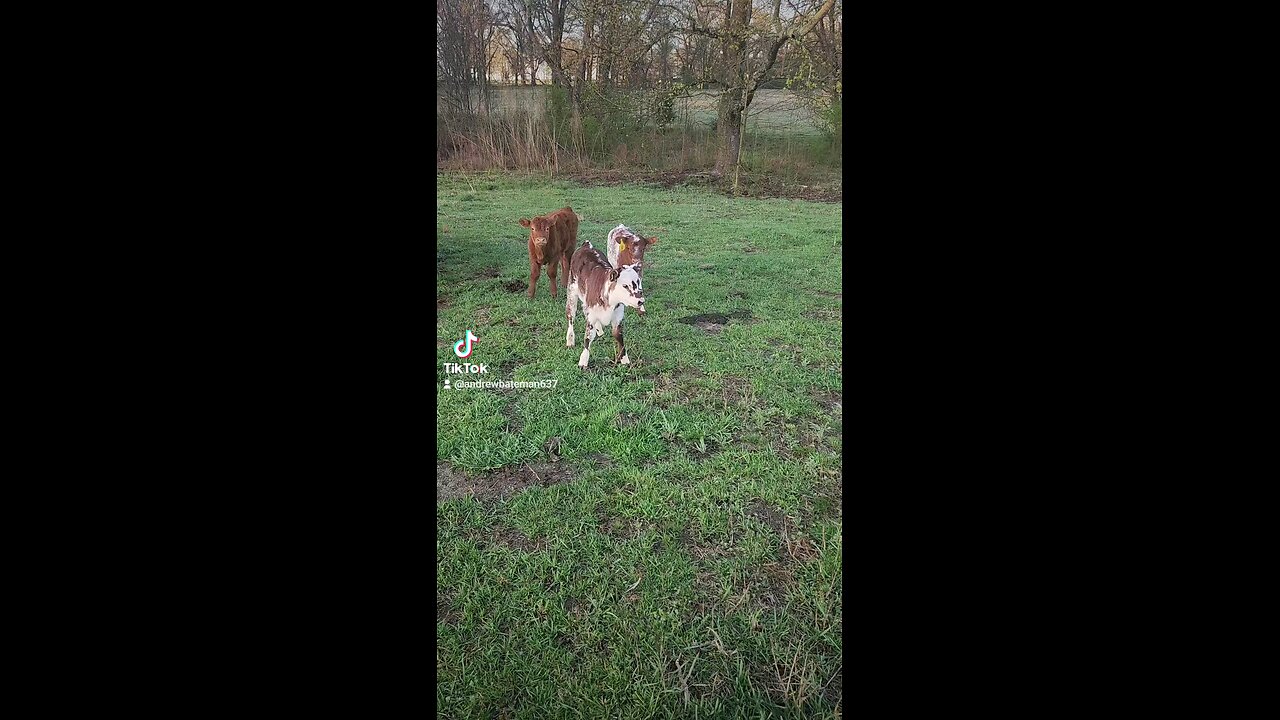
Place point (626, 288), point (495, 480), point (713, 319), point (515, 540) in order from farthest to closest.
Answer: point (713, 319), point (626, 288), point (495, 480), point (515, 540)

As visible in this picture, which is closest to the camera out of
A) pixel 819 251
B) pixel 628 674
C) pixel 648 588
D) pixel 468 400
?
pixel 628 674

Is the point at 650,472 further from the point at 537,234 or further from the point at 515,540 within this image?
the point at 537,234

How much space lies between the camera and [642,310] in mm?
1998

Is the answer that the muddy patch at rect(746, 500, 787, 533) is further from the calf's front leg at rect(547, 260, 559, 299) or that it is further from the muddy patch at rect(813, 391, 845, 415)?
the calf's front leg at rect(547, 260, 559, 299)

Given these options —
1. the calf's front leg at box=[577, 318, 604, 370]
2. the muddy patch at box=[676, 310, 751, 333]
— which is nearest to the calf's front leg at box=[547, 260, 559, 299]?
the calf's front leg at box=[577, 318, 604, 370]

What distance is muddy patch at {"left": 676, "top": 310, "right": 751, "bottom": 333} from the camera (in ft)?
7.26

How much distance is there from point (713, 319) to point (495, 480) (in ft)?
3.36

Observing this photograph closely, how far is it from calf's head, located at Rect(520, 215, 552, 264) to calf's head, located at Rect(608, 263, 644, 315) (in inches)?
10.6

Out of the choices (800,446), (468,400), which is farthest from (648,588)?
(468,400)

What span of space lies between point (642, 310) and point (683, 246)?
31 centimetres

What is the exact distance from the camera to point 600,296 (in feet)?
6.55

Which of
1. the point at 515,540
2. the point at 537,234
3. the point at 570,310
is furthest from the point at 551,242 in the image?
the point at 515,540

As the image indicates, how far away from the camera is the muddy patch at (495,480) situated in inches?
61.5

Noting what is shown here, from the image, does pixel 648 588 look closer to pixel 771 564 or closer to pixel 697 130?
pixel 771 564
